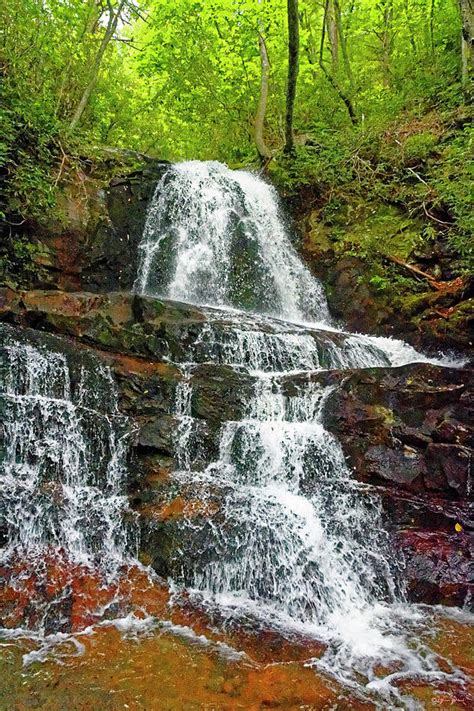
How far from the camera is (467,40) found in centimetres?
930

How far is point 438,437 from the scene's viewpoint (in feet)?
17.9

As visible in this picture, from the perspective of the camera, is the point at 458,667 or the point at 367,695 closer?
the point at 367,695

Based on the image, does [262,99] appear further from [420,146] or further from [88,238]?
[88,238]

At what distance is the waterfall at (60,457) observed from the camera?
4645 mm

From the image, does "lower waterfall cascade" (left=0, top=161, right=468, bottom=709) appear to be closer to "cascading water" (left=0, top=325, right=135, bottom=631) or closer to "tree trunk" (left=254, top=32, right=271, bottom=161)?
"cascading water" (left=0, top=325, right=135, bottom=631)

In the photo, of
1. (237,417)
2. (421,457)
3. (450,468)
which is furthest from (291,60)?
(450,468)

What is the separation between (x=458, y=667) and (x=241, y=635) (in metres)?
1.62

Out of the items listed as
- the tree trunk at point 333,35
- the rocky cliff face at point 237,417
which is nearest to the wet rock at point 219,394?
the rocky cliff face at point 237,417

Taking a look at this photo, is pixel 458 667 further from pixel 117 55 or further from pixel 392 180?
pixel 117 55

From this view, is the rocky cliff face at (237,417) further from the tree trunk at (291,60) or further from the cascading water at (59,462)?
the tree trunk at (291,60)

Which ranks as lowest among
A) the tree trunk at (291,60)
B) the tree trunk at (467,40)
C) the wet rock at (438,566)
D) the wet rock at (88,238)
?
the wet rock at (438,566)

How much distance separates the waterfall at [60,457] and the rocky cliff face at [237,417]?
0.21 m

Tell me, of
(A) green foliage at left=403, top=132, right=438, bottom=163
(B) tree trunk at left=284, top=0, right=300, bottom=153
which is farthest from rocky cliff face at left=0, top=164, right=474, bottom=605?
(A) green foliage at left=403, top=132, right=438, bottom=163

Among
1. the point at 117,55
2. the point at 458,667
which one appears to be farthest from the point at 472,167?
the point at 117,55
